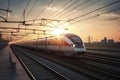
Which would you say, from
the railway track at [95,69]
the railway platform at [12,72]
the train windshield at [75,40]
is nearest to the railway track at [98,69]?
the railway track at [95,69]

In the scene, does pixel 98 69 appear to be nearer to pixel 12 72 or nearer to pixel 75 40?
pixel 12 72

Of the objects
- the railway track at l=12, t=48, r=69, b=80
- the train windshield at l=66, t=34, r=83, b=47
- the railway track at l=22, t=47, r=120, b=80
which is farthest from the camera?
the train windshield at l=66, t=34, r=83, b=47

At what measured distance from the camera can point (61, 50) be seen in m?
24.8

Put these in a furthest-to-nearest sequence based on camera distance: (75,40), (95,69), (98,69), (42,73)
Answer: (75,40) → (98,69) → (95,69) → (42,73)

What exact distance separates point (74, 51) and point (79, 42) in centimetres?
170

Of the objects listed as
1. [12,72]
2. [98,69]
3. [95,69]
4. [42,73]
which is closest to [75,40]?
[98,69]

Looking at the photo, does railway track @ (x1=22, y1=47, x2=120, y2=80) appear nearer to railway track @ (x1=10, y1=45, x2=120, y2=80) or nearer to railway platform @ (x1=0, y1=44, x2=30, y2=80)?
railway track @ (x1=10, y1=45, x2=120, y2=80)

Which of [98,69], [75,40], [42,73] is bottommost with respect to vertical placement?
[42,73]

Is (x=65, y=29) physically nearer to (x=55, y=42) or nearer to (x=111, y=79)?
(x=55, y=42)

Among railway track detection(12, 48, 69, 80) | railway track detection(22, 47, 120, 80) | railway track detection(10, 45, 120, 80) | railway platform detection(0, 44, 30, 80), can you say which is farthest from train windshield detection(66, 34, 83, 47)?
railway platform detection(0, 44, 30, 80)

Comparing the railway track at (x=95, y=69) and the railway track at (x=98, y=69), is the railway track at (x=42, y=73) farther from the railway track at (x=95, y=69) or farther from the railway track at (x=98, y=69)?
the railway track at (x=98, y=69)

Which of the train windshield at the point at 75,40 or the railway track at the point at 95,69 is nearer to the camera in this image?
the railway track at the point at 95,69

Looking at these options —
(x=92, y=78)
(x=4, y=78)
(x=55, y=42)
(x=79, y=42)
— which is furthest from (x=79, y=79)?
(x=55, y=42)

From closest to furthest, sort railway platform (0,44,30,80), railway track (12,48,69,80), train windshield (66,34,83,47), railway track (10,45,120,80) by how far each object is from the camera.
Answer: railway track (10,45,120,80) < railway track (12,48,69,80) < railway platform (0,44,30,80) < train windshield (66,34,83,47)
